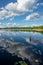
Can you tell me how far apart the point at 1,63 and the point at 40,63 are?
173 inches

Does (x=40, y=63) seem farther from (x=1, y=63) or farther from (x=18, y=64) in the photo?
(x=1, y=63)

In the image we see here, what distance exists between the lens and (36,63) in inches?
568

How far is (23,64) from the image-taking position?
13.7 metres

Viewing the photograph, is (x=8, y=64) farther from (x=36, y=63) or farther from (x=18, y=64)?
(x=36, y=63)

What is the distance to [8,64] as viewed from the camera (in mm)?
13789

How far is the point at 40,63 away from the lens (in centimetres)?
1439

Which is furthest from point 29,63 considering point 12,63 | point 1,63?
point 1,63

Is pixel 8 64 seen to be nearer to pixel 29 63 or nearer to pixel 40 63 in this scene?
pixel 29 63

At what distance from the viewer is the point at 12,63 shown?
14.2 meters

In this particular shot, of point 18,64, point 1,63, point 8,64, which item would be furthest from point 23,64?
point 1,63

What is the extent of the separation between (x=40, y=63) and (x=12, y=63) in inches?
125

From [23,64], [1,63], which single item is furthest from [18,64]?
[1,63]

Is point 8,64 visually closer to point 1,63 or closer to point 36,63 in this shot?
point 1,63

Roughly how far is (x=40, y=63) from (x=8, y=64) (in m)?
3.62
